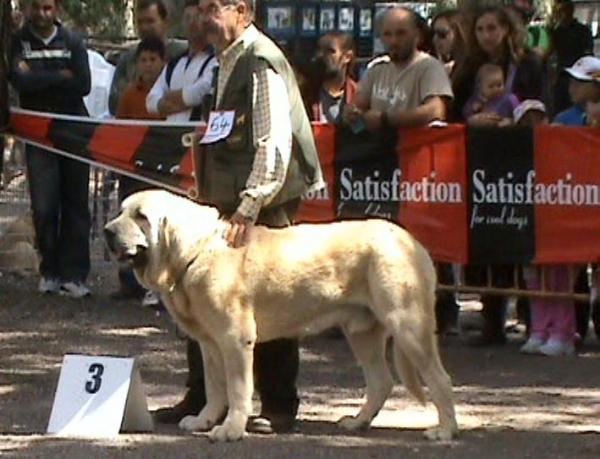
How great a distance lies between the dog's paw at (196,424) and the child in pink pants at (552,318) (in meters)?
3.42

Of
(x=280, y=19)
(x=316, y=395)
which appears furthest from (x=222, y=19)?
(x=280, y=19)

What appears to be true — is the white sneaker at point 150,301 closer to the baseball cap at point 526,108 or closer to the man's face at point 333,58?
the man's face at point 333,58

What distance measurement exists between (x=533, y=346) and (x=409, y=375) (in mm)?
3064

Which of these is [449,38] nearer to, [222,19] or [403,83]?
[403,83]

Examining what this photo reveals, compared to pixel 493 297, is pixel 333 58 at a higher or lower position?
higher

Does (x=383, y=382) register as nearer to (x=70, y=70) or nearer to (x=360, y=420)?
(x=360, y=420)

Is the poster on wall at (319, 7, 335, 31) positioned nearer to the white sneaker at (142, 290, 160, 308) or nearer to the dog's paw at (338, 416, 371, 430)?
the white sneaker at (142, 290, 160, 308)

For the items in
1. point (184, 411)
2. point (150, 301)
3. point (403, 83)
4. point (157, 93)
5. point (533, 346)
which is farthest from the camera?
point (150, 301)

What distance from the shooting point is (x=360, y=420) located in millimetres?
8797

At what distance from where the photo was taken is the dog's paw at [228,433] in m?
8.29

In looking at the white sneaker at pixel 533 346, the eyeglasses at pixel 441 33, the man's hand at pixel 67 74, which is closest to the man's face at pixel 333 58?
the eyeglasses at pixel 441 33

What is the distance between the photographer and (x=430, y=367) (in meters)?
8.45

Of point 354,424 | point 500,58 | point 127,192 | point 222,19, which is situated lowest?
point 354,424

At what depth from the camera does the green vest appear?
833 cm
